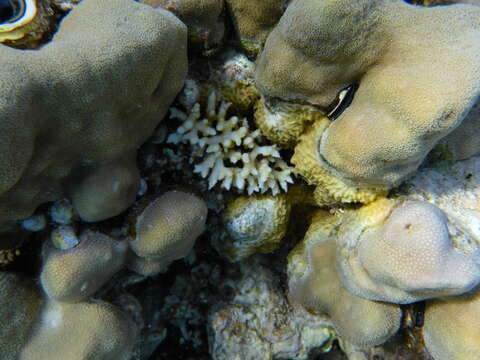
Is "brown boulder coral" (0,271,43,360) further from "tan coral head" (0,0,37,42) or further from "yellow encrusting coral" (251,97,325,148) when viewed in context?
"yellow encrusting coral" (251,97,325,148)

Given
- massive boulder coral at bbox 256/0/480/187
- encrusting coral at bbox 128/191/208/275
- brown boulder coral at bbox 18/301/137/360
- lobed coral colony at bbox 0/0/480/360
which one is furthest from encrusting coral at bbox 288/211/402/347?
brown boulder coral at bbox 18/301/137/360

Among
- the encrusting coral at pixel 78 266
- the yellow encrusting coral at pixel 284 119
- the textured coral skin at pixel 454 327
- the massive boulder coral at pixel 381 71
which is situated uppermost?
the massive boulder coral at pixel 381 71

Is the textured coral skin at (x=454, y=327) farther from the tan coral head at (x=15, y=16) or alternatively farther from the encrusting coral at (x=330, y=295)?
the tan coral head at (x=15, y=16)

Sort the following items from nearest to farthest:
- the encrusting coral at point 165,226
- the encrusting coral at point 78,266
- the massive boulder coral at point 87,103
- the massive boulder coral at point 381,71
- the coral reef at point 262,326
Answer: the massive boulder coral at point 87,103 < the massive boulder coral at point 381,71 < the encrusting coral at point 78,266 < the encrusting coral at point 165,226 < the coral reef at point 262,326

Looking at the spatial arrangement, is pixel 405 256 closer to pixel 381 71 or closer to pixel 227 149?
pixel 381 71

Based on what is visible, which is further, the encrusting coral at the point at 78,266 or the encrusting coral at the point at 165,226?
the encrusting coral at the point at 165,226

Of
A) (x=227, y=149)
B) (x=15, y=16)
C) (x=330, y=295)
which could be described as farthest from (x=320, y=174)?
(x=15, y=16)

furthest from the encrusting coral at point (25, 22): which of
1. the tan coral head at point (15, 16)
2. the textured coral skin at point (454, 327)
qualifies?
the textured coral skin at point (454, 327)
